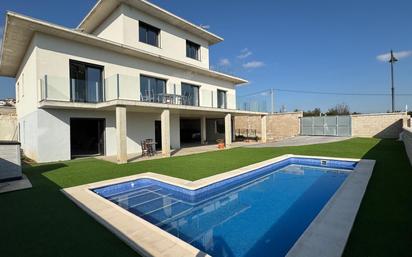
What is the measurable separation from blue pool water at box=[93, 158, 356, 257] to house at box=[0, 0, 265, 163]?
514 centimetres

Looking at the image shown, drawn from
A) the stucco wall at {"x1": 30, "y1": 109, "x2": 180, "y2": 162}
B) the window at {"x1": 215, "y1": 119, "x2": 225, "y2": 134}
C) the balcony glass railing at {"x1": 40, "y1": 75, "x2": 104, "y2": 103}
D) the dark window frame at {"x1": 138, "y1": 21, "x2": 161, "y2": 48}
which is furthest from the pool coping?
the window at {"x1": 215, "y1": 119, "x2": 225, "y2": 134}

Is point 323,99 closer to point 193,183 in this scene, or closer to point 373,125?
point 373,125

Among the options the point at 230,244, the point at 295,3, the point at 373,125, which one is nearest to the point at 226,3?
the point at 295,3

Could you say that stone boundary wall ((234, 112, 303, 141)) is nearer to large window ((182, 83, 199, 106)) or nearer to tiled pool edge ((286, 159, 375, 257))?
large window ((182, 83, 199, 106))

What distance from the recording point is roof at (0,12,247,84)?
10430 mm

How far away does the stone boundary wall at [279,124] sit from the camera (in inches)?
1072

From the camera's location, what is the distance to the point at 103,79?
1333cm

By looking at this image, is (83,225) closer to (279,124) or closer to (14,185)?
(14,185)

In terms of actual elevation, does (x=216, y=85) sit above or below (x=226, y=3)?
below

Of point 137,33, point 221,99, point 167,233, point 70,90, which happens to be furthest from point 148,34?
point 167,233

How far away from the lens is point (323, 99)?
45656 millimetres

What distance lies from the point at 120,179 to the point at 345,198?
21.2 feet

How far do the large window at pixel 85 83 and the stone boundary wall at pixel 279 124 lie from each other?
18.7 m

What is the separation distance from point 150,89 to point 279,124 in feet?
58.3
